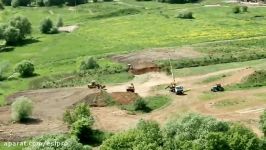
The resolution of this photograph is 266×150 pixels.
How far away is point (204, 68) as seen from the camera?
90.8 m

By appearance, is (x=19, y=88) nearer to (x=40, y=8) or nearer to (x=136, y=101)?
(x=136, y=101)

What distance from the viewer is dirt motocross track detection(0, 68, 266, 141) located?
66.9m

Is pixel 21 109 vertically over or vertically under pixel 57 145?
under

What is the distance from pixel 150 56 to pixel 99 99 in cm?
2662

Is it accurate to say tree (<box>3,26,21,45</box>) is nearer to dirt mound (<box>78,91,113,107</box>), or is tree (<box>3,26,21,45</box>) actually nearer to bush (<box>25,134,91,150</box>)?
dirt mound (<box>78,91,113,107</box>)

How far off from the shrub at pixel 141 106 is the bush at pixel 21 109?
45.9 feet

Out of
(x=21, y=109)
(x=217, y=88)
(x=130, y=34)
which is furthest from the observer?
(x=130, y=34)

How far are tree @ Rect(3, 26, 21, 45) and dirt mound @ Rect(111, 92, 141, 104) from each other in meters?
58.1

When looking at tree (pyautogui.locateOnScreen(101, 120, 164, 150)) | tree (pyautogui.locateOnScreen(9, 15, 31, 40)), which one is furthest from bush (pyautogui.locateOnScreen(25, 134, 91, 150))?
tree (pyautogui.locateOnScreen(9, 15, 31, 40))

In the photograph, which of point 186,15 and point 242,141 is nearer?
Answer: point 242,141

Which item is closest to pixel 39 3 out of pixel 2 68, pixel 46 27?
pixel 46 27

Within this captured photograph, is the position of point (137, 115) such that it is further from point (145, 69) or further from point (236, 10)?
point (236, 10)

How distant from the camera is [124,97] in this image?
76.4 meters

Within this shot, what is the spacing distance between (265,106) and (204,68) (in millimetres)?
22172
